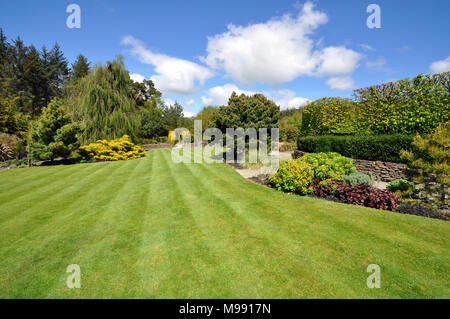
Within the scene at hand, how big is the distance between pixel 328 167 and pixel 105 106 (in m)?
22.8

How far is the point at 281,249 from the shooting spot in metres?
4.32

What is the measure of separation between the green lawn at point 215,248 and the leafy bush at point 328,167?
5.91 feet

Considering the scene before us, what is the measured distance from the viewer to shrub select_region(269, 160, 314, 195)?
798 cm

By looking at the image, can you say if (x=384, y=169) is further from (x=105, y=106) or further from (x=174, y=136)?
(x=174, y=136)

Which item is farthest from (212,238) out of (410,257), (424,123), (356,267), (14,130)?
(14,130)

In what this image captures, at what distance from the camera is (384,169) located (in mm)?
10211

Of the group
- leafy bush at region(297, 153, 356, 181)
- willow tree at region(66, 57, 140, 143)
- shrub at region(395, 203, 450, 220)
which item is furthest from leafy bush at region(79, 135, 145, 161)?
shrub at region(395, 203, 450, 220)

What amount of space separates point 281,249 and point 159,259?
2.62 m

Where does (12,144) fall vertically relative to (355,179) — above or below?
above

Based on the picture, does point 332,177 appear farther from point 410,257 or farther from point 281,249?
point 281,249
